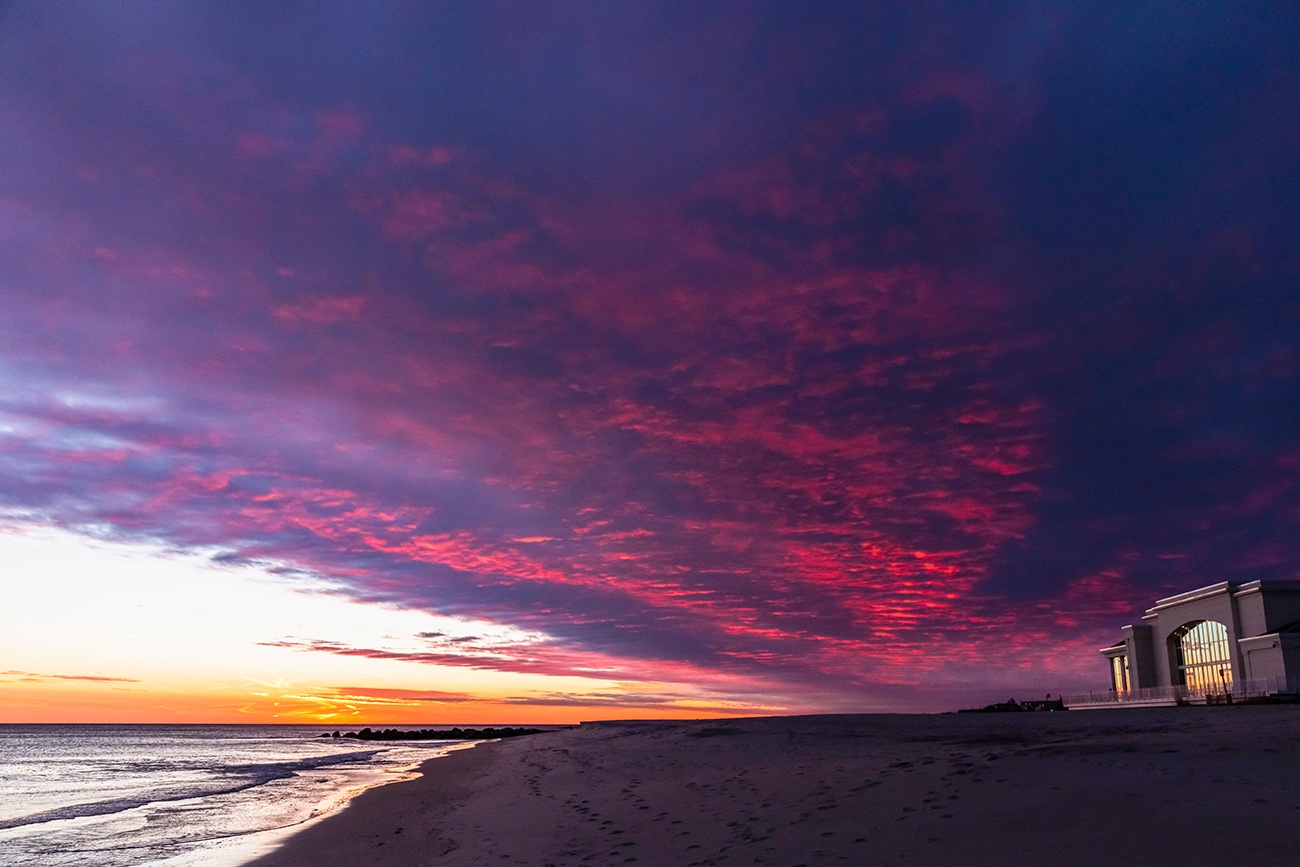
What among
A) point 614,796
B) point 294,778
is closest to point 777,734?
point 614,796

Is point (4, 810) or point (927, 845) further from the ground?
point (927, 845)

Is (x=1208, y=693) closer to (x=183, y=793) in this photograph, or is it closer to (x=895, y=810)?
(x=895, y=810)

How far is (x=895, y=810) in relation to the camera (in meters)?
13.9

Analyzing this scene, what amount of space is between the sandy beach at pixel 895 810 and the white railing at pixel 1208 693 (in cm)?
Answer: 3393

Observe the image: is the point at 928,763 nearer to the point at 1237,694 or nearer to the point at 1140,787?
the point at 1140,787

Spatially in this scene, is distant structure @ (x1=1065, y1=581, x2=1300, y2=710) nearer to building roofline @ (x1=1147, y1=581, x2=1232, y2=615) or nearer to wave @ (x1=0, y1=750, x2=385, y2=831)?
building roofline @ (x1=1147, y1=581, x2=1232, y2=615)

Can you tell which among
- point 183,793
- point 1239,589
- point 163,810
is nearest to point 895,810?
point 163,810

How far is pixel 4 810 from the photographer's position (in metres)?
35.3

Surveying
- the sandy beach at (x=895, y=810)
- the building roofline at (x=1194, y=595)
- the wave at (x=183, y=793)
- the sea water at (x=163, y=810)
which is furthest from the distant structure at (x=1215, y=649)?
the wave at (x=183, y=793)

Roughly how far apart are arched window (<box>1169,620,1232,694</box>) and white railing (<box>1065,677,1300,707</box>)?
5045 mm

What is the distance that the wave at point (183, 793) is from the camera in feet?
105

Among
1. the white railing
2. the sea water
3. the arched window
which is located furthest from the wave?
the arched window

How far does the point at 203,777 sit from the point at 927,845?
57.5 metres

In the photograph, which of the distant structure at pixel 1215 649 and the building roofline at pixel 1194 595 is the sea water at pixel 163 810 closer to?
the distant structure at pixel 1215 649
